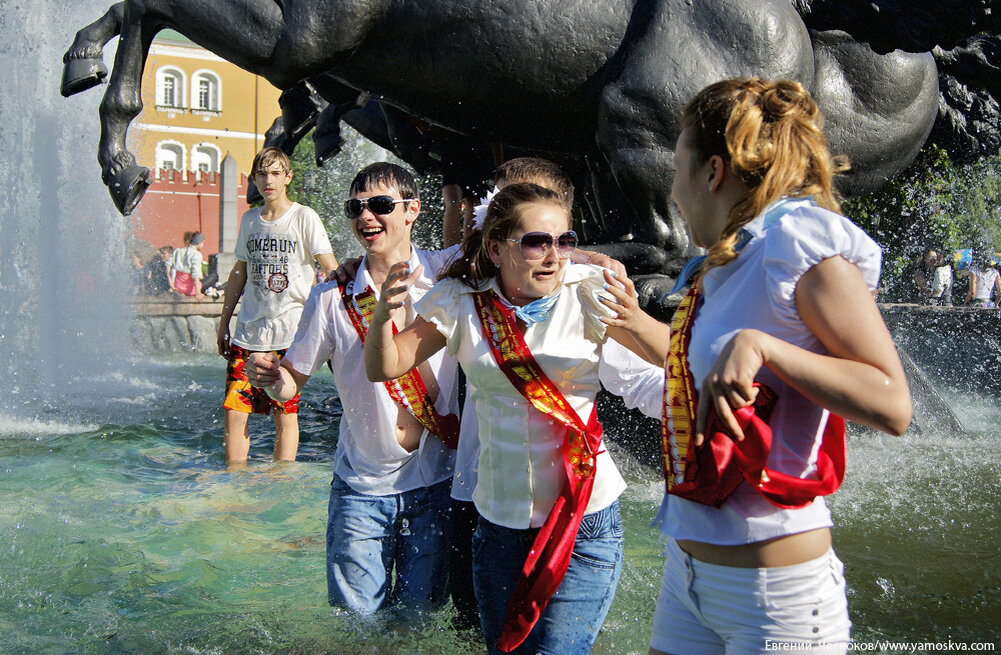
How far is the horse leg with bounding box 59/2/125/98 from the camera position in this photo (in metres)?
4.16

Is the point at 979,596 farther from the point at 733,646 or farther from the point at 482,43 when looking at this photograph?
the point at 482,43

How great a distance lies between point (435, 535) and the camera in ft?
8.70

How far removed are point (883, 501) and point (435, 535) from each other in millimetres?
2431

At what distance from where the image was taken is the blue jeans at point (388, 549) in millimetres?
2596

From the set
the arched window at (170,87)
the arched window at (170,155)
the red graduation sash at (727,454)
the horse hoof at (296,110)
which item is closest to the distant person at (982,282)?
the horse hoof at (296,110)

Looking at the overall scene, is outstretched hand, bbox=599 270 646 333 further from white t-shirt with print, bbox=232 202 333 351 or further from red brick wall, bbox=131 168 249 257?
red brick wall, bbox=131 168 249 257

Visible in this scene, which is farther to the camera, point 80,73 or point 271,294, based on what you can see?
point 271,294

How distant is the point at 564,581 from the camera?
2.08 metres

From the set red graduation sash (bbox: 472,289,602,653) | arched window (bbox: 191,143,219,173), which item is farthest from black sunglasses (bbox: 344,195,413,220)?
arched window (bbox: 191,143,219,173)

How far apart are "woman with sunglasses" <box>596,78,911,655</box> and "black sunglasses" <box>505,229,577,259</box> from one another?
1.70 feet

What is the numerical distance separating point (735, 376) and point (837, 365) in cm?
16

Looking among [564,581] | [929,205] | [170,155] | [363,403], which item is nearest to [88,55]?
[363,403]

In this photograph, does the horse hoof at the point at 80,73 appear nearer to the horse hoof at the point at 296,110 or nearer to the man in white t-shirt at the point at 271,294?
the man in white t-shirt at the point at 271,294

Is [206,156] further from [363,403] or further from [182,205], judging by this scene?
[363,403]
